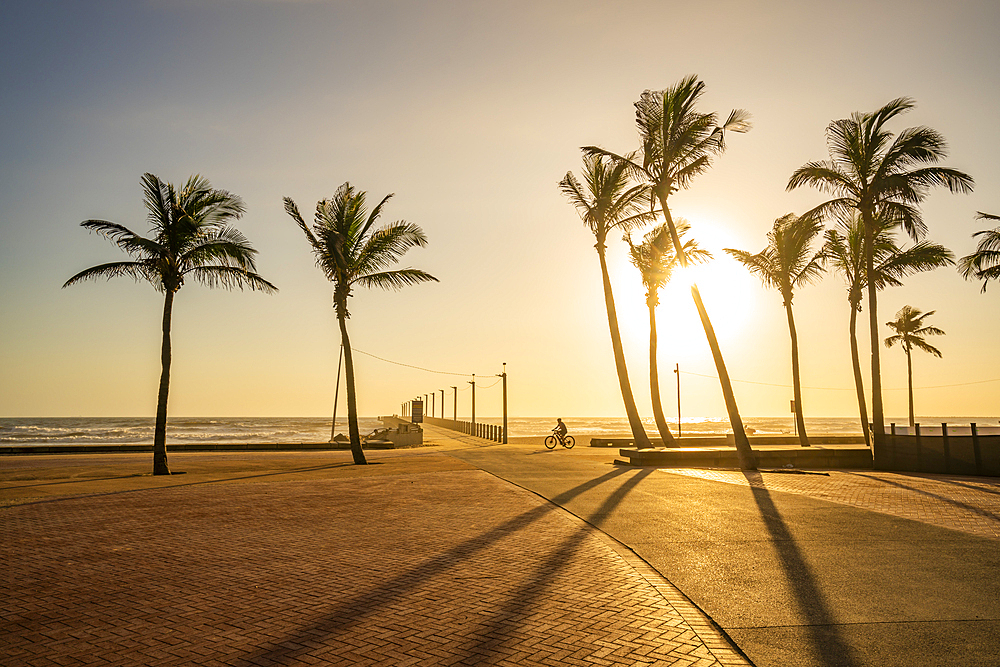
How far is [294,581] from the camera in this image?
20.7ft

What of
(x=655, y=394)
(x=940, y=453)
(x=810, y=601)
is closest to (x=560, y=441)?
(x=655, y=394)

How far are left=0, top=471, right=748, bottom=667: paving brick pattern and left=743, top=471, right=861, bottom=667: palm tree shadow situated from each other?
639 millimetres

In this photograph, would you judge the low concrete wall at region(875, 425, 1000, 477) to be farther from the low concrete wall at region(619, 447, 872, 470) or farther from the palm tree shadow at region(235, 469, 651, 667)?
the palm tree shadow at region(235, 469, 651, 667)

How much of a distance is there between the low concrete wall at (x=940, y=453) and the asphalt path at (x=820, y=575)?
28.4 feet

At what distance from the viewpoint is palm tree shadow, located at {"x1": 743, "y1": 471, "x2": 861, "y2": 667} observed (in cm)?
429

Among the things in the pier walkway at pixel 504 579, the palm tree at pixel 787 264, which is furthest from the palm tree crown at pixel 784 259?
the pier walkway at pixel 504 579

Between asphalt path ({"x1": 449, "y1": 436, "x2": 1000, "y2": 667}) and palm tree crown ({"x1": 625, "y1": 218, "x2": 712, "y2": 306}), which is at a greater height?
palm tree crown ({"x1": 625, "y1": 218, "x2": 712, "y2": 306})

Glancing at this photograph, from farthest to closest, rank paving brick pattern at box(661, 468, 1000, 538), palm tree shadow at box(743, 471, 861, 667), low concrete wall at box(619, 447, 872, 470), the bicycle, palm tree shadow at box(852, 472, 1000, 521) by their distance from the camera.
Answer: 1. the bicycle
2. low concrete wall at box(619, 447, 872, 470)
3. palm tree shadow at box(852, 472, 1000, 521)
4. paving brick pattern at box(661, 468, 1000, 538)
5. palm tree shadow at box(743, 471, 861, 667)

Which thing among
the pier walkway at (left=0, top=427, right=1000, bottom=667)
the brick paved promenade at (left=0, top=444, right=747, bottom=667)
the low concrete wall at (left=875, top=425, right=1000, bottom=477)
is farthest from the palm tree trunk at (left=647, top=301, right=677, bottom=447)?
the brick paved promenade at (left=0, top=444, right=747, bottom=667)

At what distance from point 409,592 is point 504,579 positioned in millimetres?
956

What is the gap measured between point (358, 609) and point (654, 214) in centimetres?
2012

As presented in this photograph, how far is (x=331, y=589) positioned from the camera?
19.6ft

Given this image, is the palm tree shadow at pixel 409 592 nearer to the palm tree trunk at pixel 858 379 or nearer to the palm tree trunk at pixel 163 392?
the palm tree trunk at pixel 163 392

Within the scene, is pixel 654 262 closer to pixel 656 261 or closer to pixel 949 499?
pixel 656 261
